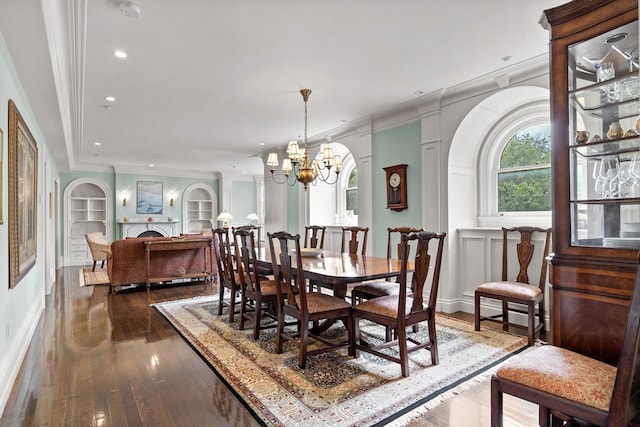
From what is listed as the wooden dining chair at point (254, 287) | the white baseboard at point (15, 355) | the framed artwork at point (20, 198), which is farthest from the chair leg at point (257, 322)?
the framed artwork at point (20, 198)

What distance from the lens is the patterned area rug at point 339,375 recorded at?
202 centimetres

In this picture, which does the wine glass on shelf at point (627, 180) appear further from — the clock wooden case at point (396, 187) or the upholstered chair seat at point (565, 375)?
the clock wooden case at point (396, 187)

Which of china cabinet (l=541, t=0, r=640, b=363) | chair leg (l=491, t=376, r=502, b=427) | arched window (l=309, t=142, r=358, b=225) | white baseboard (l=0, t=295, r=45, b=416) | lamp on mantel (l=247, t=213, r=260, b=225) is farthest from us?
lamp on mantel (l=247, t=213, r=260, b=225)

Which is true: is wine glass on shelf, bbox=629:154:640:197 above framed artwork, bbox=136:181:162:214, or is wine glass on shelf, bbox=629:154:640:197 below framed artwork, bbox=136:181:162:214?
below

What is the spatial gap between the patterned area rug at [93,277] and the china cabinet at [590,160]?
692cm

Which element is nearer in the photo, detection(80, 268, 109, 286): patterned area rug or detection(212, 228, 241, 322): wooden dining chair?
detection(212, 228, 241, 322): wooden dining chair

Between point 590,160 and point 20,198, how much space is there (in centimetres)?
413

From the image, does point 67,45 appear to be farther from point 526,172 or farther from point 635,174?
point 526,172

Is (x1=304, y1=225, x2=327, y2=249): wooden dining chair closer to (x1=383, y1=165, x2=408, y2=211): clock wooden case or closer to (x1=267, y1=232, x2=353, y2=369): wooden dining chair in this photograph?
(x1=383, y1=165, x2=408, y2=211): clock wooden case

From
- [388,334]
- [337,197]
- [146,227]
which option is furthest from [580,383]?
[146,227]

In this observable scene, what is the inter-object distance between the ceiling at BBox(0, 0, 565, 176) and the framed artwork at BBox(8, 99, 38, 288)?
1.49 feet

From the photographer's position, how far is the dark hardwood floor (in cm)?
198

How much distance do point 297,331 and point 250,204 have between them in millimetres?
8835

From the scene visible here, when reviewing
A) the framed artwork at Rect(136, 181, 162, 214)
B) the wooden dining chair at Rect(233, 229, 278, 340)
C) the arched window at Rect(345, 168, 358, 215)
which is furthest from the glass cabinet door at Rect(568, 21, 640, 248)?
the framed artwork at Rect(136, 181, 162, 214)
